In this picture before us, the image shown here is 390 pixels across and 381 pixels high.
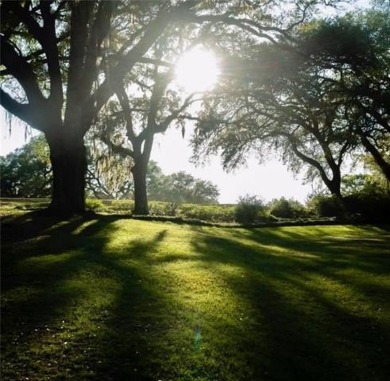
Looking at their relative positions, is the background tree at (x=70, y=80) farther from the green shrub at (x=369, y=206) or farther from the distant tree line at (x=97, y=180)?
the green shrub at (x=369, y=206)

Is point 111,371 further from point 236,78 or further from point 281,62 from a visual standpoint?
point 236,78

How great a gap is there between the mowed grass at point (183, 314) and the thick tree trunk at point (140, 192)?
14557 millimetres

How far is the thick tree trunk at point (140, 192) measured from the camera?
2572cm

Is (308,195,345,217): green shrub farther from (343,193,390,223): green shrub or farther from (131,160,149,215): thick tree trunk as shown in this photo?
(131,160,149,215): thick tree trunk

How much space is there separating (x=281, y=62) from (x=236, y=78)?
2.91 m

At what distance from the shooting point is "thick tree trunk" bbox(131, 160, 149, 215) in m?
25.7

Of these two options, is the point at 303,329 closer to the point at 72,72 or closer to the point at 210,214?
Result: the point at 72,72

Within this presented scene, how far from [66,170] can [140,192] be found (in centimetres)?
1081

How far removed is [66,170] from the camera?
15289 mm

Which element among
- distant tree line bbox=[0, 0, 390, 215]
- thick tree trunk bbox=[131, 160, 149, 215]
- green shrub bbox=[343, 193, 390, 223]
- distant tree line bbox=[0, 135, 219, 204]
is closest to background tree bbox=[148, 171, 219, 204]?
distant tree line bbox=[0, 135, 219, 204]

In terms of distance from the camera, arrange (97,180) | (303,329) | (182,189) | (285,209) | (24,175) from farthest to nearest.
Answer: (182,189)
(24,175)
(97,180)
(285,209)
(303,329)

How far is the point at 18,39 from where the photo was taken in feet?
69.3

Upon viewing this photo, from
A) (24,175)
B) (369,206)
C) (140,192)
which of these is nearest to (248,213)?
(140,192)

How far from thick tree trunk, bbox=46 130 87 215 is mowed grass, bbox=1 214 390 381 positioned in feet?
14.1
